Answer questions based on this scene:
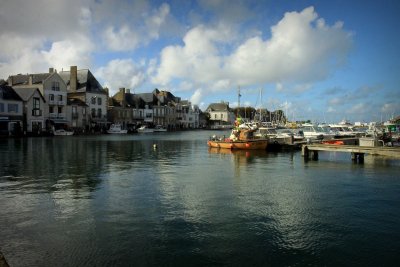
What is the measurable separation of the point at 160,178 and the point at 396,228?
14.3 metres

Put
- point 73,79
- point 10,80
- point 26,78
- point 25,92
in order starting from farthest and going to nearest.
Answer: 1. point 73,79
2. point 10,80
3. point 26,78
4. point 25,92

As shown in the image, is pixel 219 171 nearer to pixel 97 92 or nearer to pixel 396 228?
pixel 396 228

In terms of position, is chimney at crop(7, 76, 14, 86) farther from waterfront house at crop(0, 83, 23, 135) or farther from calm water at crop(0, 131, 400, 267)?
calm water at crop(0, 131, 400, 267)

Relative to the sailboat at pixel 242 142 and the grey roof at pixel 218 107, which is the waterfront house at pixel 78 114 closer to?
the sailboat at pixel 242 142

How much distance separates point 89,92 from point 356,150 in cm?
7602

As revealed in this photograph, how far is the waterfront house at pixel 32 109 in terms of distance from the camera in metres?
75.4

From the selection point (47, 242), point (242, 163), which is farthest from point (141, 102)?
point (47, 242)

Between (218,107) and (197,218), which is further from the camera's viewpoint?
(218,107)

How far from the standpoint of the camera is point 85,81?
97438 millimetres

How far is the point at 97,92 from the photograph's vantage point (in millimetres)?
100000

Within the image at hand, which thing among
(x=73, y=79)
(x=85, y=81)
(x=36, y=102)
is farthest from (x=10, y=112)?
(x=85, y=81)

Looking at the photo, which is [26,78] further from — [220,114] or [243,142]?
[220,114]

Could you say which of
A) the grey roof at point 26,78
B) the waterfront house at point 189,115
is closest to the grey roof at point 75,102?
the grey roof at point 26,78

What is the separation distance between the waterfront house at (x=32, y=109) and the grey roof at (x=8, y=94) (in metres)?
1.52
